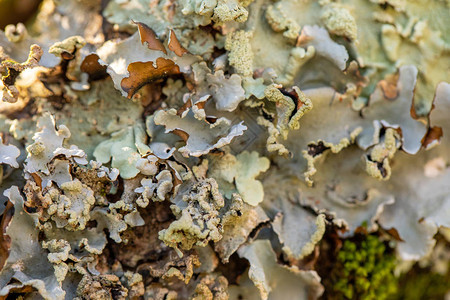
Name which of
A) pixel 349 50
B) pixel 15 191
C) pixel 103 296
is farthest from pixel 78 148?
pixel 349 50

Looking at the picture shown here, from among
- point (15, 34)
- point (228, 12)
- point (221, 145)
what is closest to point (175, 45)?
point (228, 12)

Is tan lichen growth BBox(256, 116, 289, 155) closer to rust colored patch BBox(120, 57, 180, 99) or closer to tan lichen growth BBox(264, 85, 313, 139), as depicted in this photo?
tan lichen growth BBox(264, 85, 313, 139)

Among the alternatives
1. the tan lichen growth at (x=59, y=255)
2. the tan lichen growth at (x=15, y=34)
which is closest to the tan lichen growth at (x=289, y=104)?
the tan lichen growth at (x=59, y=255)

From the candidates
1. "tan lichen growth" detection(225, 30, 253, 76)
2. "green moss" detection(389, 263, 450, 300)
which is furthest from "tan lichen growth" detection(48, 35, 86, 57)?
"green moss" detection(389, 263, 450, 300)

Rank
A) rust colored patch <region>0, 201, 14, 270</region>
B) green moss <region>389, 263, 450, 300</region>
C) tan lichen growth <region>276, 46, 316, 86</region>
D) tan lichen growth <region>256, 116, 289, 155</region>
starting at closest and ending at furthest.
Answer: rust colored patch <region>0, 201, 14, 270</region> < tan lichen growth <region>256, 116, 289, 155</region> < tan lichen growth <region>276, 46, 316, 86</region> < green moss <region>389, 263, 450, 300</region>

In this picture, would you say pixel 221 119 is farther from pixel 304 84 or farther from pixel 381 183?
pixel 381 183

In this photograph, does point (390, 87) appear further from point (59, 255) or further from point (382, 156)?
point (59, 255)

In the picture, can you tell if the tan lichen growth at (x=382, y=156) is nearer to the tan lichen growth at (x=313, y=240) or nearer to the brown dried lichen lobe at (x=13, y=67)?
the tan lichen growth at (x=313, y=240)
